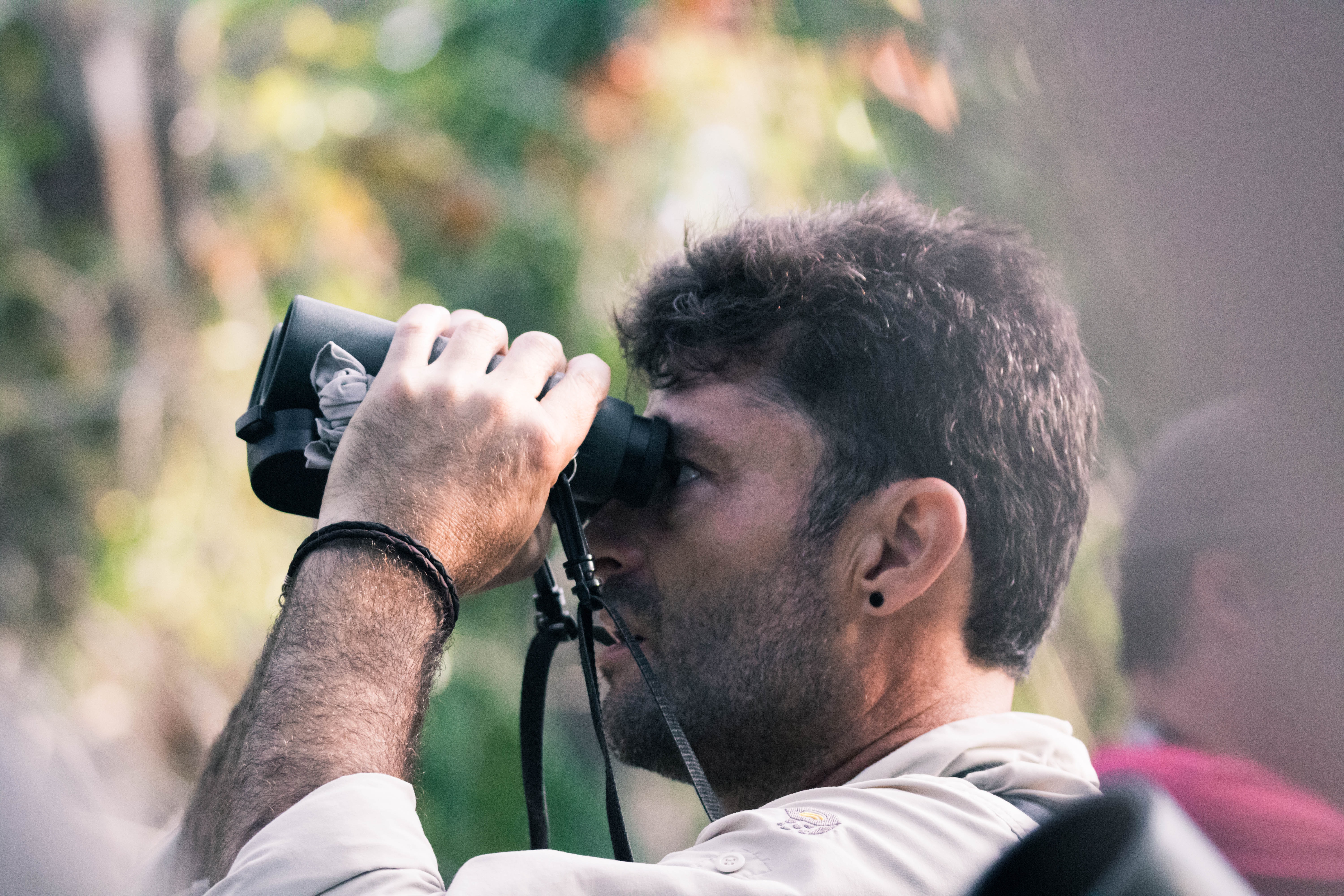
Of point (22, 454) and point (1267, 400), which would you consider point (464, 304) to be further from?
point (1267, 400)

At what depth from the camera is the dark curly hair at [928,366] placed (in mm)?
1452

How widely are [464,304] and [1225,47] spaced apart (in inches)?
198

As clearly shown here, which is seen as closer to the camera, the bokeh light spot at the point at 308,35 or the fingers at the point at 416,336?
the fingers at the point at 416,336

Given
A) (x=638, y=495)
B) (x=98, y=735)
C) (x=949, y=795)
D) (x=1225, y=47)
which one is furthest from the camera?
(x=98, y=735)

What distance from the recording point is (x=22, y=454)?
5.66 meters

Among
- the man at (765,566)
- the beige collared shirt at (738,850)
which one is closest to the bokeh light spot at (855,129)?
the man at (765,566)

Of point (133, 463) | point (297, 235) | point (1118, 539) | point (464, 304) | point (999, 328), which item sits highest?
point (297, 235)

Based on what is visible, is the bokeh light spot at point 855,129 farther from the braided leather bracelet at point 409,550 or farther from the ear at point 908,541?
the braided leather bracelet at point 409,550

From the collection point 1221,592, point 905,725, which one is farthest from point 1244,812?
point 905,725

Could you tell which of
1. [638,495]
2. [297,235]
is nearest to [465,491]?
[638,495]

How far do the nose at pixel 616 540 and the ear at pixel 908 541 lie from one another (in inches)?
11.9

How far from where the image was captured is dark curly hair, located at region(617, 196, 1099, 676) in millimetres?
1452

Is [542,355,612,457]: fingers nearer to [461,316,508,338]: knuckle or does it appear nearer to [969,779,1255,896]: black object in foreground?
[461,316,508,338]: knuckle

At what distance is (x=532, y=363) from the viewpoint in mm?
1344
